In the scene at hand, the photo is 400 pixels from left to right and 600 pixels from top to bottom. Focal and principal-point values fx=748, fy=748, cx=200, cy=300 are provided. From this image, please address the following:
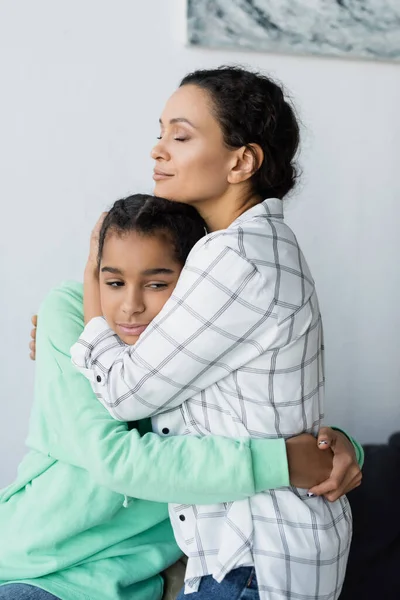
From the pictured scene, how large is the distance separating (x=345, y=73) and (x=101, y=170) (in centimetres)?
77

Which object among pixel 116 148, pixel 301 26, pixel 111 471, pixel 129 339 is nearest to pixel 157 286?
pixel 129 339

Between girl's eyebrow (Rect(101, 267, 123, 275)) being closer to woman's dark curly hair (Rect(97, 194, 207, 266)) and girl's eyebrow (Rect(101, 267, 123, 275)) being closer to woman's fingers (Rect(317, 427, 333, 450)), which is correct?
woman's dark curly hair (Rect(97, 194, 207, 266))

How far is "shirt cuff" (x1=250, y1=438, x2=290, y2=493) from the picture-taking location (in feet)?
3.73

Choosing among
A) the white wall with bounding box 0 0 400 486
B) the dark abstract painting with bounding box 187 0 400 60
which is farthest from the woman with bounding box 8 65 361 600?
the dark abstract painting with bounding box 187 0 400 60

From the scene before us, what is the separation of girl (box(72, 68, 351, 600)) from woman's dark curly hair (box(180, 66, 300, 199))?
12cm

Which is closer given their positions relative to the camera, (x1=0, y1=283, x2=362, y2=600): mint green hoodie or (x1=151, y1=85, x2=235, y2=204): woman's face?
(x1=0, y1=283, x2=362, y2=600): mint green hoodie

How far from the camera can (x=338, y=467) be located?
48.6 inches

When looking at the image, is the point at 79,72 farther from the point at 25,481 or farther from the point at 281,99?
the point at 25,481

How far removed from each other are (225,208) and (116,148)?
0.78 meters

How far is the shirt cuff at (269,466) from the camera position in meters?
1.14

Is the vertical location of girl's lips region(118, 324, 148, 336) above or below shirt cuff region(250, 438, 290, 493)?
above

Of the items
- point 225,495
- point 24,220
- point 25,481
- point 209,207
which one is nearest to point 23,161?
point 24,220

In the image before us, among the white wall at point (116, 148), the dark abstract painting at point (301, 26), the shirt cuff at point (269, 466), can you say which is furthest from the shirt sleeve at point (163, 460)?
the dark abstract painting at point (301, 26)

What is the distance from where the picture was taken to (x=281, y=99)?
1388 mm
